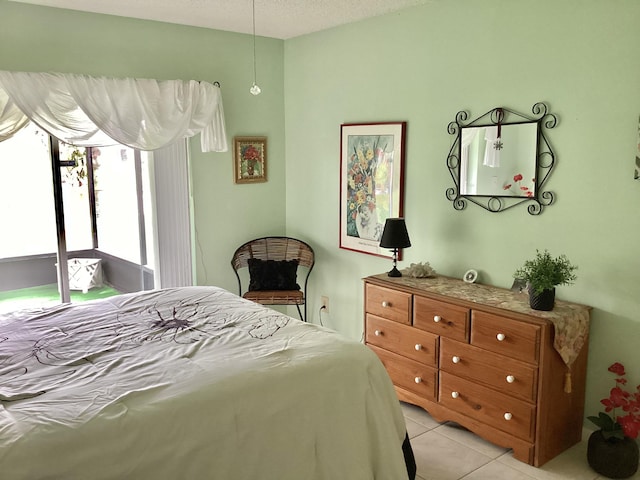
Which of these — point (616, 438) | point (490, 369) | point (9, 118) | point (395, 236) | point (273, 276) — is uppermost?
point (9, 118)

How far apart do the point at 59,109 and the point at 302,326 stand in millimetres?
2238

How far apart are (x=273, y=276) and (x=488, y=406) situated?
6.61 ft

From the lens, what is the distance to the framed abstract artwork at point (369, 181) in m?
3.87

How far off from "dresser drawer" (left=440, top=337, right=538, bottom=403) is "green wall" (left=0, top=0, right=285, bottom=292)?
2208 millimetres

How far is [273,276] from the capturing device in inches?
173

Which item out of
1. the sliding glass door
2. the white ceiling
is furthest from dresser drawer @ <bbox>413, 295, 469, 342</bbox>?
the sliding glass door

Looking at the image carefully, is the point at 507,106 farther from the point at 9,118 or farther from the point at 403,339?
the point at 9,118

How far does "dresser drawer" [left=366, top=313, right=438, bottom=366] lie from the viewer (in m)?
3.25

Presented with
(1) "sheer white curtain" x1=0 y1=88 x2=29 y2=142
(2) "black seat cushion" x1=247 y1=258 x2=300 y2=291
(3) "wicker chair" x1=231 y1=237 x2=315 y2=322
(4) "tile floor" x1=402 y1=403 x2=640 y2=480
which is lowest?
(4) "tile floor" x1=402 y1=403 x2=640 y2=480

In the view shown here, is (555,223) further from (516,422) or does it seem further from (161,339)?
(161,339)

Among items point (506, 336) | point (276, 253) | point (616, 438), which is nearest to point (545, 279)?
point (506, 336)

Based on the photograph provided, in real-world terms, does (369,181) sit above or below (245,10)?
below

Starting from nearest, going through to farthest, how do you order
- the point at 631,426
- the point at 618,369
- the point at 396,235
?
the point at 631,426, the point at 618,369, the point at 396,235

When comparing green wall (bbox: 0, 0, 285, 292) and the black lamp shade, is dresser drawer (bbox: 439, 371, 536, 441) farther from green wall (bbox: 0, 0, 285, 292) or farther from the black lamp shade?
→ green wall (bbox: 0, 0, 285, 292)
